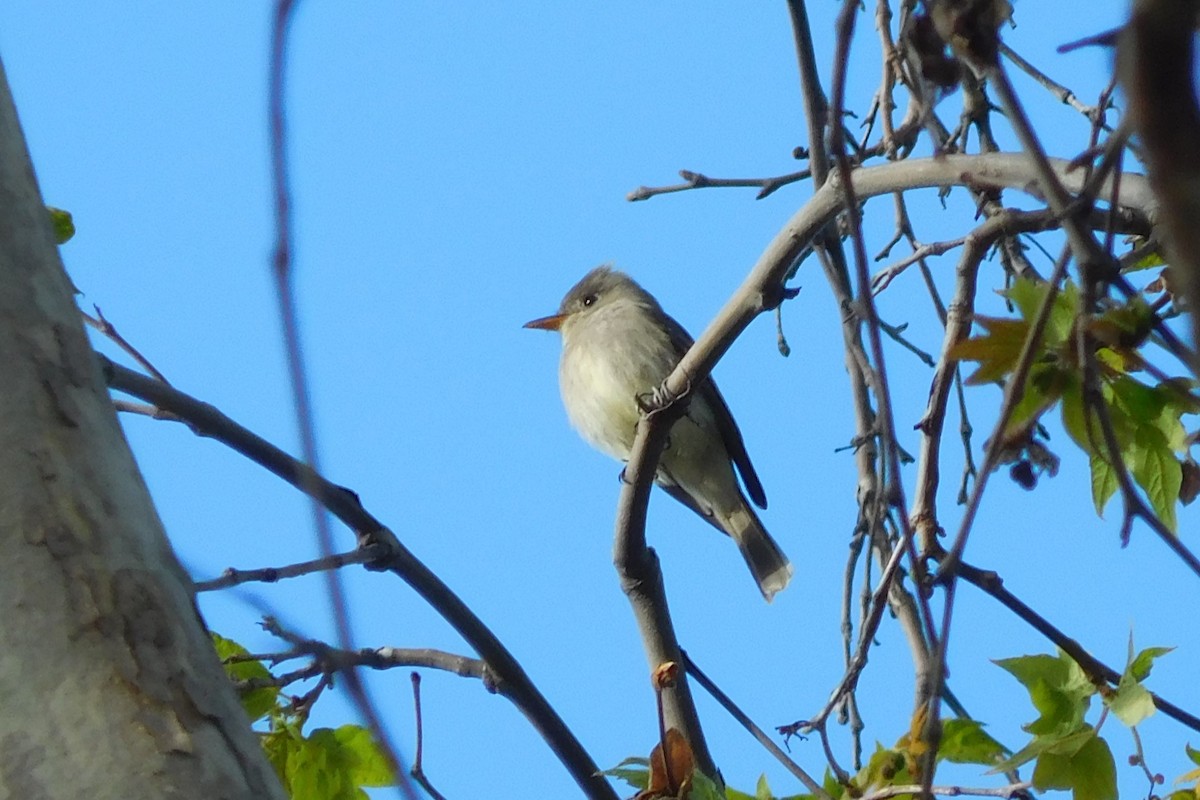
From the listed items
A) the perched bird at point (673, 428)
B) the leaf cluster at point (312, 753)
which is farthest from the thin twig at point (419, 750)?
the perched bird at point (673, 428)

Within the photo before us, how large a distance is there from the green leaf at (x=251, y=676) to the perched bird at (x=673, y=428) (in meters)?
3.79

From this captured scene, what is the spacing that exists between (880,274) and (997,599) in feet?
3.61

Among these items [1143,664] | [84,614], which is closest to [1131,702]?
[1143,664]

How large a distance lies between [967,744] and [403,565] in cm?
124

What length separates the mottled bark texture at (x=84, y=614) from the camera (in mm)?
1353

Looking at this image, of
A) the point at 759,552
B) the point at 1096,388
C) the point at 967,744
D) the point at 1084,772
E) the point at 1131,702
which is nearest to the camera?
the point at 1096,388

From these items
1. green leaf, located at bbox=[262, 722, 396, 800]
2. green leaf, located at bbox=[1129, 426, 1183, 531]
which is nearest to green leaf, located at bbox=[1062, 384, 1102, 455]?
green leaf, located at bbox=[1129, 426, 1183, 531]

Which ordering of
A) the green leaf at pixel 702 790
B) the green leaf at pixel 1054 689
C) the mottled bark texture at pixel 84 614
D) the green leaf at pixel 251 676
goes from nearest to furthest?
the mottled bark texture at pixel 84 614 < the green leaf at pixel 702 790 < the green leaf at pixel 1054 689 < the green leaf at pixel 251 676

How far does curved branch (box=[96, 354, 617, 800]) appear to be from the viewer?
2938 millimetres

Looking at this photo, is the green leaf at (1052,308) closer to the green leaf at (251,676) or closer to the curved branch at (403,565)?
the curved branch at (403,565)

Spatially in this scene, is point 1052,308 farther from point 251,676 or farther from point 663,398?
point 251,676

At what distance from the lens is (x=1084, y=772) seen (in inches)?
105

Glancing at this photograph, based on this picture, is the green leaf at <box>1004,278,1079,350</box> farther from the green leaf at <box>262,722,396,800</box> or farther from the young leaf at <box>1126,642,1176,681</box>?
the green leaf at <box>262,722,396,800</box>

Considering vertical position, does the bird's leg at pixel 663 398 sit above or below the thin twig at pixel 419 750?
above
